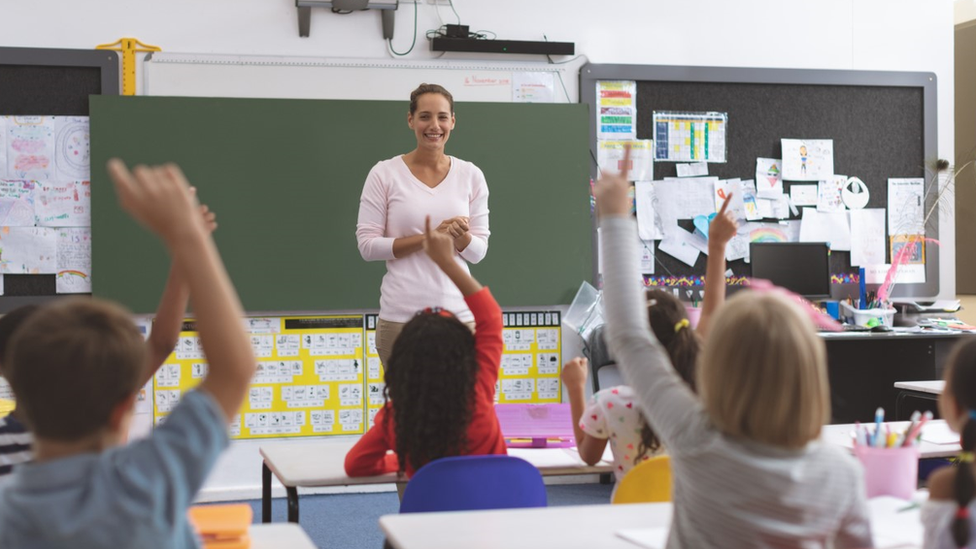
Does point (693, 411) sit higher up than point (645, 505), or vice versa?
point (693, 411)

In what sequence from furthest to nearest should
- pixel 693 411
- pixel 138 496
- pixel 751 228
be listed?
pixel 751 228 < pixel 693 411 < pixel 138 496

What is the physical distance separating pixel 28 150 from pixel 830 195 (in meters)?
4.09

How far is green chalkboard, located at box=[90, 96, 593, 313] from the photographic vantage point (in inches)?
176

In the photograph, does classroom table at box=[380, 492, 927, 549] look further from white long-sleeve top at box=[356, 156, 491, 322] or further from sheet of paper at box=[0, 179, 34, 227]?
sheet of paper at box=[0, 179, 34, 227]

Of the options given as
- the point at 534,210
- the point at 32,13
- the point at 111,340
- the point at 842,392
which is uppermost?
the point at 32,13

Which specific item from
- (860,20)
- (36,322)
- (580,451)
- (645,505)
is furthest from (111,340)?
(860,20)

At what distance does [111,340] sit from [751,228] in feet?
14.9

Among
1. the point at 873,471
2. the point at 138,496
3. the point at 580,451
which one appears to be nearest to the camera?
the point at 138,496

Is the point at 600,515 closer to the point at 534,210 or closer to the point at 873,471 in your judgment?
the point at 873,471

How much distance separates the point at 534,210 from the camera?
4.84 m

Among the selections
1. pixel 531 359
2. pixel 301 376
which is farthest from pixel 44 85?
pixel 531 359

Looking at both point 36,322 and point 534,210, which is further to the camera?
point 534,210

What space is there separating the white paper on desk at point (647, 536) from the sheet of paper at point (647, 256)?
3535mm

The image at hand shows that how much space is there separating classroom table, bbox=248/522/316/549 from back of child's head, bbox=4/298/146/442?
1.91 ft
